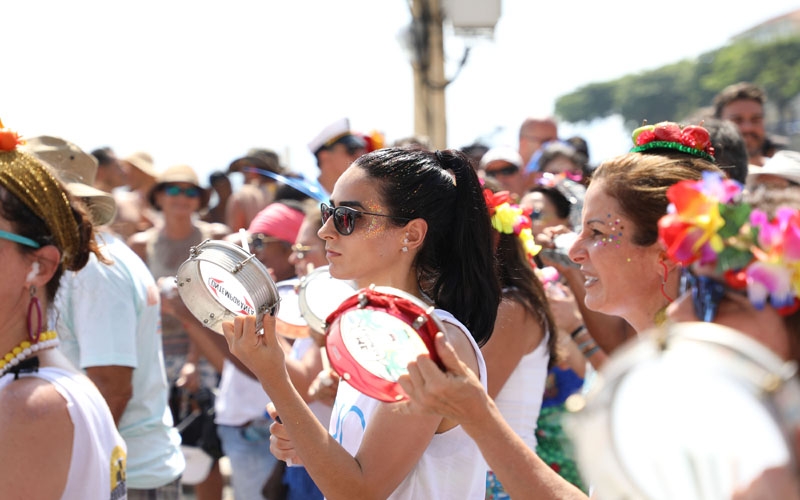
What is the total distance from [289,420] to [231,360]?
2.76 meters

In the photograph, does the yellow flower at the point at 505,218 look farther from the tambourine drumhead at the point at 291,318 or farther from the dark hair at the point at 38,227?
the dark hair at the point at 38,227

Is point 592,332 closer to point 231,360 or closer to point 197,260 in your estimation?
point 231,360

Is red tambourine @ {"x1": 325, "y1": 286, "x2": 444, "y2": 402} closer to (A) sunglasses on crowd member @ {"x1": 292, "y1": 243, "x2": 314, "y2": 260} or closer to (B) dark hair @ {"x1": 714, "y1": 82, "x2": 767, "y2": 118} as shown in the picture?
(A) sunglasses on crowd member @ {"x1": 292, "y1": 243, "x2": 314, "y2": 260}

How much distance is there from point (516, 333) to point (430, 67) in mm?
6291

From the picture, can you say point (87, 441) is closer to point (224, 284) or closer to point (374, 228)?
point (224, 284)

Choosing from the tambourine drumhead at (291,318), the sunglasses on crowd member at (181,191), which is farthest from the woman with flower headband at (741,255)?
the sunglasses on crowd member at (181,191)

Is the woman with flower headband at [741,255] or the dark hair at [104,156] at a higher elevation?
the woman with flower headband at [741,255]

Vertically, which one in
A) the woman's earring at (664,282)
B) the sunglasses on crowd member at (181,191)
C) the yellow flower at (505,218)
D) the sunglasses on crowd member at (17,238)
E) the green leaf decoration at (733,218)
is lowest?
the sunglasses on crowd member at (181,191)

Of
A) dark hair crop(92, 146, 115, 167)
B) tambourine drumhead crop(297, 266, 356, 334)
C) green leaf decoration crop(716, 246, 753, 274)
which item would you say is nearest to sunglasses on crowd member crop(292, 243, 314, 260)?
tambourine drumhead crop(297, 266, 356, 334)

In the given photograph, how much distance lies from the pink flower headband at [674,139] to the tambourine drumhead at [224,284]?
128 cm

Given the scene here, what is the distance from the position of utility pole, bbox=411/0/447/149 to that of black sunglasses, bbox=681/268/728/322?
7.52 metres

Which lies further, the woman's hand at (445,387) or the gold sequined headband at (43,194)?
the gold sequined headband at (43,194)

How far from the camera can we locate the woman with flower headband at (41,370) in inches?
89.5

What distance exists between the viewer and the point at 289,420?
2.14 m
